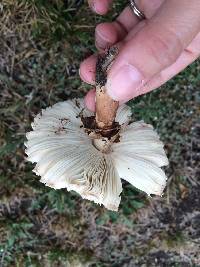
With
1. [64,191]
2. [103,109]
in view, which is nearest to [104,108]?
[103,109]

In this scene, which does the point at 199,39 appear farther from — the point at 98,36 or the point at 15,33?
the point at 15,33

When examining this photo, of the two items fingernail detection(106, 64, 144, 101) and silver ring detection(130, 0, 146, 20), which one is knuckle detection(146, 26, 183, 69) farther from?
silver ring detection(130, 0, 146, 20)

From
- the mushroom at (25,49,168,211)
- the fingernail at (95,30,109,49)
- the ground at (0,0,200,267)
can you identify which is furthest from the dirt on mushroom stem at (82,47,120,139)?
the ground at (0,0,200,267)

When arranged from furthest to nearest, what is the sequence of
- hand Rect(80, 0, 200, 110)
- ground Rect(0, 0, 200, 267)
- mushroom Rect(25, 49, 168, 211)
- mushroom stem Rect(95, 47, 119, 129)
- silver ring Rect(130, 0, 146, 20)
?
ground Rect(0, 0, 200, 267) → silver ring Rect(130, 0, 146, 20) → mushroom Rect(25, 49, 168, 211) → mushroom stem Rect(95, 47, 119, 129) → hand Rect(80, 0, 200, 110)

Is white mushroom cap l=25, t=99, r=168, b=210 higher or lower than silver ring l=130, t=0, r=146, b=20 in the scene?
lower

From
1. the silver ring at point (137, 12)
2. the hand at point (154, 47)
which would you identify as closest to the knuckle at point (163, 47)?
the hand at point (154, 47)

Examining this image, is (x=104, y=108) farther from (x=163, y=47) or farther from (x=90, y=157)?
(x=163, y=47)
